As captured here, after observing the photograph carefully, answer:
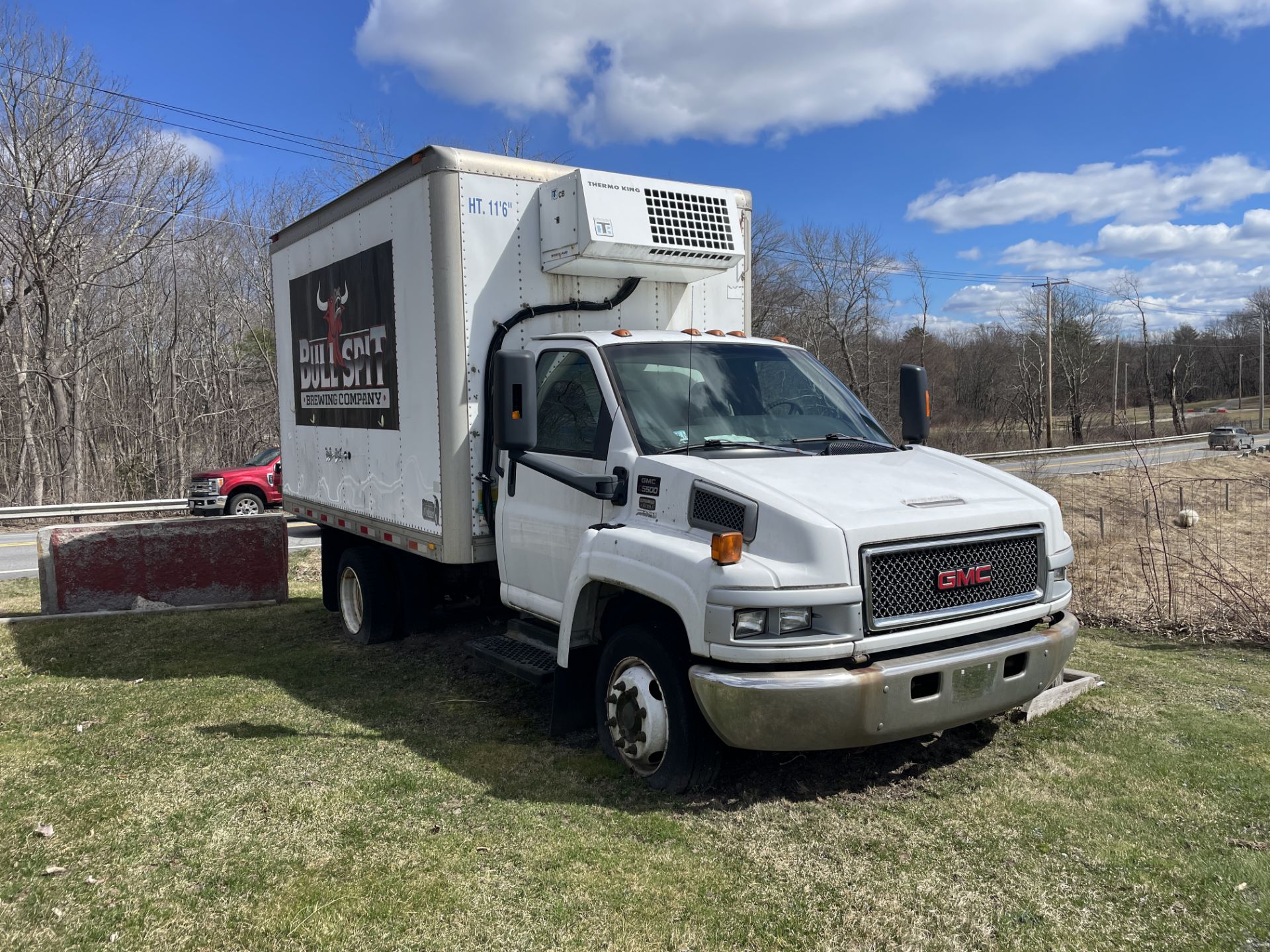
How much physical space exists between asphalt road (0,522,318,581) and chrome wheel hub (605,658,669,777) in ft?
31.4

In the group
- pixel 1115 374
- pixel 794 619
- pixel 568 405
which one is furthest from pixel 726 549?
pixel 1115 374

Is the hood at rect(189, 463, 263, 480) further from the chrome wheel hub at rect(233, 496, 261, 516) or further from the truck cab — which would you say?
the truck cab

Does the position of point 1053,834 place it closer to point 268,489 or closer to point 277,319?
point 277,319

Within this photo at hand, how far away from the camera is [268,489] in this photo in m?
19.2

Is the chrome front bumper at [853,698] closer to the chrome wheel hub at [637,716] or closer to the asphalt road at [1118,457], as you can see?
the chrome wheel hub at [637,716]

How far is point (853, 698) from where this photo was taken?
381 centimetres

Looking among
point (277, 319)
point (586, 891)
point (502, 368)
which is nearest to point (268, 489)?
point (277, 319)

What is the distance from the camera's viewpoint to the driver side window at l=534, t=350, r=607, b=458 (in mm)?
5141

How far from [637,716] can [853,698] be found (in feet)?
3.96

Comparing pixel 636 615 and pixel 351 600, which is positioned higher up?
pixel 636 615

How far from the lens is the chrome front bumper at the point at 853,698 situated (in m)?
3.83

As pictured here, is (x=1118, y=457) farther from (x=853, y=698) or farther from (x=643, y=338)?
(x=853, y=698)

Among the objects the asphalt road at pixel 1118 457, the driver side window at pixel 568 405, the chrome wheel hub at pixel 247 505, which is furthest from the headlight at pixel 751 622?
the asphalt road at pixel 1118 457

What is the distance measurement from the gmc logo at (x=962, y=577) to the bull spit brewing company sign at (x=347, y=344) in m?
3.92
